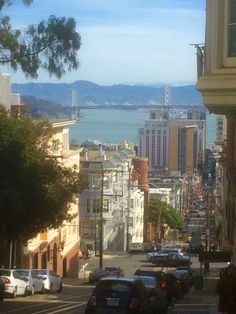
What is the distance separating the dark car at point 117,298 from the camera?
67.5 feet

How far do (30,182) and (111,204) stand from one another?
214 feet

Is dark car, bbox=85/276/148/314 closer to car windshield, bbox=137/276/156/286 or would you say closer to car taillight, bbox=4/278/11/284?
car windshield, bbox=137/276/156/286

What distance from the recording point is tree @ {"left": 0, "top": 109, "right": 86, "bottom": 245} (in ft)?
101

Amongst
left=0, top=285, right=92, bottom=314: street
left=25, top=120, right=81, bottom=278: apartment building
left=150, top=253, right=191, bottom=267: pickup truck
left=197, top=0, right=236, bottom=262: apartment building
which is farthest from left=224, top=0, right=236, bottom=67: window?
left=150, top=253, right=191, bottom=267: pickup truck

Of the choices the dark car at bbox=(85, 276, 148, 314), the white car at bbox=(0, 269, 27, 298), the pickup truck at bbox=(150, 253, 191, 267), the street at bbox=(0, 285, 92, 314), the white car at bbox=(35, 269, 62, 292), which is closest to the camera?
the dark car at bbox=(85, 276, 148, 314)

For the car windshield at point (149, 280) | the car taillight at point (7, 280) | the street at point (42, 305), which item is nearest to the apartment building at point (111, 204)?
the street at point (42, 305)

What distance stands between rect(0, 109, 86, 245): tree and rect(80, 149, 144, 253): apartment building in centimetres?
4503

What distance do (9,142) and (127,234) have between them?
2664 inches

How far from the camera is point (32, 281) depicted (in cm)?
3678

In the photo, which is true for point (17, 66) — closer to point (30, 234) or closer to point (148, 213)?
point (30, 234)

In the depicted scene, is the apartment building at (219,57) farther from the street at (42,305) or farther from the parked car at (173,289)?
the parked car at (173,289)

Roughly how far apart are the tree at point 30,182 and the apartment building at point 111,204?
45.0m

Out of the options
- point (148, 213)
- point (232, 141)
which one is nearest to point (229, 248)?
point (232, 141)

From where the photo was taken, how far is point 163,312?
25859 mm
